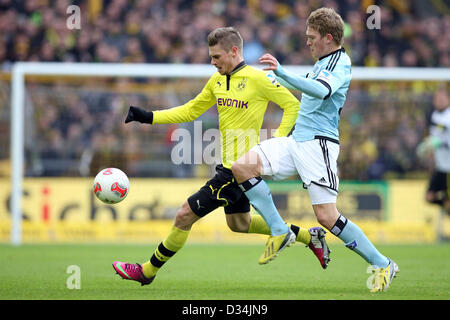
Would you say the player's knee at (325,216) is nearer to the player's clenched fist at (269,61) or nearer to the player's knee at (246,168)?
the player's knee at (246,168)

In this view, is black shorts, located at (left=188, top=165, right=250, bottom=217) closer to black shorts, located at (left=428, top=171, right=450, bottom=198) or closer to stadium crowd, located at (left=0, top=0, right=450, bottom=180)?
→ stadium crowd, located at (left=0, top=0, right=450, bottom=180)

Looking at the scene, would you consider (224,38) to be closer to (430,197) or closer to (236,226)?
(236,226)

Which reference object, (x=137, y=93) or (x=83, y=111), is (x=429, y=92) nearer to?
(x=137, y=93)

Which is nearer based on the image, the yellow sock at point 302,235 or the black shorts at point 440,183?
the yellow sock at point 302,235

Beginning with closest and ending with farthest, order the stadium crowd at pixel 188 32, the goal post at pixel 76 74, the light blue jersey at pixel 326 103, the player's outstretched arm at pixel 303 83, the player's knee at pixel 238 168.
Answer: the player's outstretched arm at pixel 303 83 → the light blue jersey at pixel 326 103 → the player's knee at pixel 238 168 → the goal post at pixel 76 74 → the stadium crowd at pixel 188 32

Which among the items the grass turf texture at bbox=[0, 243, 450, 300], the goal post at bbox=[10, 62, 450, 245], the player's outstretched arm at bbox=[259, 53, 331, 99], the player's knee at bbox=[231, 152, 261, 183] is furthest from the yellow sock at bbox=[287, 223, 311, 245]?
the goal post at bbox=[10, 62, 450, 245]

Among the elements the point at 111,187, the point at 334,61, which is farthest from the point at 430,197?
the point at 111,187

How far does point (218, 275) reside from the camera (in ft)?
24.3

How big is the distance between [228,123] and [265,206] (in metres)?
0.82

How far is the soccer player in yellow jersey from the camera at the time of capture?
6133 mm

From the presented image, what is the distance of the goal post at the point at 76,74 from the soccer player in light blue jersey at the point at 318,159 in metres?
6.16

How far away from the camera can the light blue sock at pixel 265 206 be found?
231 inches

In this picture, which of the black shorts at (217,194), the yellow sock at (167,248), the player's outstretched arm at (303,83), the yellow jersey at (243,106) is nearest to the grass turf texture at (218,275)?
the yellow sock at (167,248)

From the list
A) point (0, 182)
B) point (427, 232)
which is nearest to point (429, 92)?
point (427, 232)
